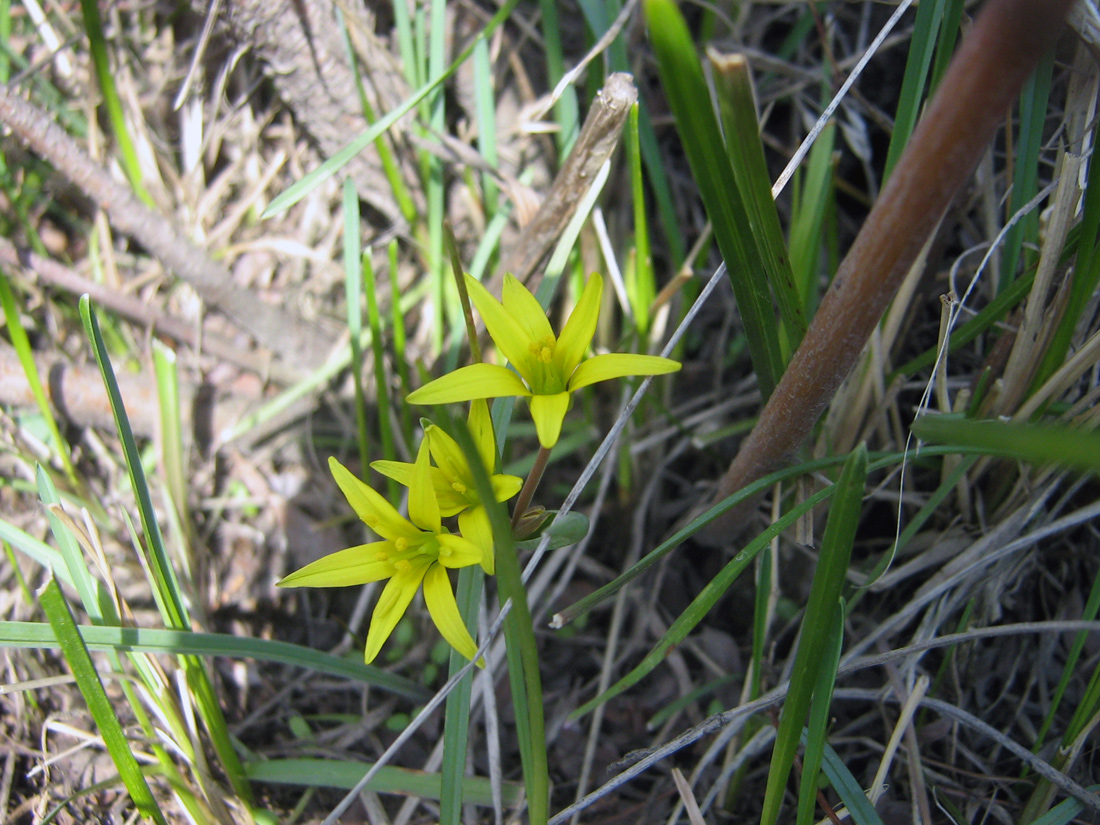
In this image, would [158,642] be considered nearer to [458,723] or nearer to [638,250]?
[458,723]

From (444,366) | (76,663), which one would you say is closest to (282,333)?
(444,366)

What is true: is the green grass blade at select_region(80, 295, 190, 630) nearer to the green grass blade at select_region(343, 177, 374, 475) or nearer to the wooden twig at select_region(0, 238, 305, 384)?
the green grass blade at select_region(343, 177, 374, 475)

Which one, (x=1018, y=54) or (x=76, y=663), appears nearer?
(x=1018, y=54)

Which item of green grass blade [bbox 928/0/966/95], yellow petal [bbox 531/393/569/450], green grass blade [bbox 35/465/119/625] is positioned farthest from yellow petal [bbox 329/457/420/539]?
green grass blade [bbox 928/0/966/95]

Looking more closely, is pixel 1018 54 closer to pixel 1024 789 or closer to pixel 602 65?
pixel 602 65

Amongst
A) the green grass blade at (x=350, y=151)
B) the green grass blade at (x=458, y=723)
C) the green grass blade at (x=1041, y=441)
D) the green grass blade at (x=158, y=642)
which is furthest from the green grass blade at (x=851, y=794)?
the green grass blade at (x=350, y=151)

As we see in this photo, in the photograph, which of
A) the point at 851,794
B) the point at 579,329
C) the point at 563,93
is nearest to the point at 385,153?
the point at 563,93
